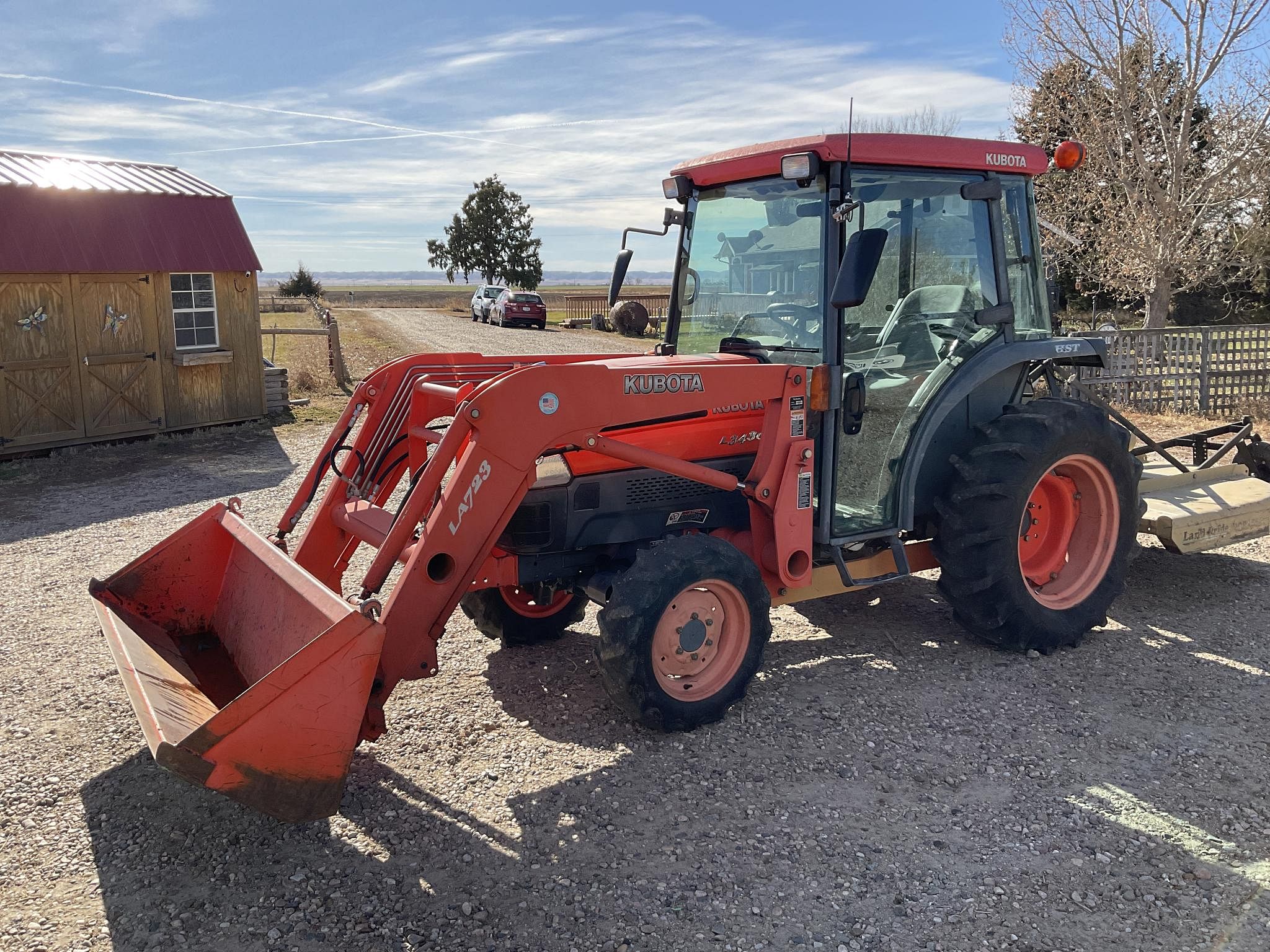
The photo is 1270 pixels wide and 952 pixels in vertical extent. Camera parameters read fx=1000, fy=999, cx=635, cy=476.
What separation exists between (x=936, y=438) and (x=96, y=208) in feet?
35.6

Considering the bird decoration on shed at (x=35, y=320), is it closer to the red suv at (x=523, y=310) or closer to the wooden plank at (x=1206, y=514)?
the wooden plank at (x=1206, y=514)

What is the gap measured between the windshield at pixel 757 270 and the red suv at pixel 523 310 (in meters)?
27.9

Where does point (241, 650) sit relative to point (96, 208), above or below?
below

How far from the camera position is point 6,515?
8828 mm

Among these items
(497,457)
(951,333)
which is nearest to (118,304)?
(497,457)

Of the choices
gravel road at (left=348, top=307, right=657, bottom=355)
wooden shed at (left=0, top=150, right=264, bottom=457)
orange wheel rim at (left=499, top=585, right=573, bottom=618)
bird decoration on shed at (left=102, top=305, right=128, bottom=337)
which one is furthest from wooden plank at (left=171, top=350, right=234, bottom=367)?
orange wheel rim at (left=499, top=585, right=573, bottom=618)

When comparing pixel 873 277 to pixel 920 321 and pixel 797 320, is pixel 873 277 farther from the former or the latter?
pixel 920 321

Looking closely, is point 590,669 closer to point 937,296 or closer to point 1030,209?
point 937,296

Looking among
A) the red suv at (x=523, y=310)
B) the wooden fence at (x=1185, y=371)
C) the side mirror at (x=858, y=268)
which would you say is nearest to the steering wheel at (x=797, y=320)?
the side mirror at (x=858, y=268)

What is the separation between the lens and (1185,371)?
12.6 metres

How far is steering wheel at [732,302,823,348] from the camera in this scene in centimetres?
465

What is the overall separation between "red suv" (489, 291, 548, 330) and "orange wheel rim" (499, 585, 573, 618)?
2804 centimetres

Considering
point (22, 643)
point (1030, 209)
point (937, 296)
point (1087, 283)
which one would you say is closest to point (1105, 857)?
point (937, 296)

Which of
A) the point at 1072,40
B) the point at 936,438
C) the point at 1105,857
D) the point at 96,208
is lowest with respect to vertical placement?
the point at 1105,857
